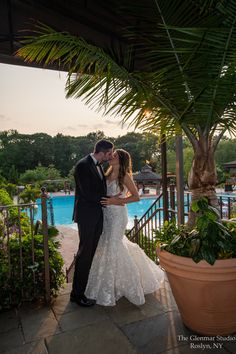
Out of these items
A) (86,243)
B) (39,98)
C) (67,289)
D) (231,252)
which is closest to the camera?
(231,252)

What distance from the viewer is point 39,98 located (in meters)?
3.47

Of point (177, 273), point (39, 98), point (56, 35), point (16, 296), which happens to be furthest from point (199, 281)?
point (39, 98)

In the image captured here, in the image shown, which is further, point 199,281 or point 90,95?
point 90,95

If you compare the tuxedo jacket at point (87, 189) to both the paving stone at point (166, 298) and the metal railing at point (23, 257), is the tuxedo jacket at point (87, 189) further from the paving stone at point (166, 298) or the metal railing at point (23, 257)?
the paving stone at point (166, 298)

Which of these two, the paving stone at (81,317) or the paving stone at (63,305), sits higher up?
the paving stone at (81,317)

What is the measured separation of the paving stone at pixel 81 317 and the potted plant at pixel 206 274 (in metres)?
0.70

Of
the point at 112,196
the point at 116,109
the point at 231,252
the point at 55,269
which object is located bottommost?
the point at 55,269

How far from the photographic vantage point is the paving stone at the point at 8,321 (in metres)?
2.02

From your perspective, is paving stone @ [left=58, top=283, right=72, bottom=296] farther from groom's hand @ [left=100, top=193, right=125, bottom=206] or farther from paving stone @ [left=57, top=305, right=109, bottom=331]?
groom's hand @ [left=100, top=193, right=125, bottom=206]

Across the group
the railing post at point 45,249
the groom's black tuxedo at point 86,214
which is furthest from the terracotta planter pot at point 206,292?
the railing post at point 45,249

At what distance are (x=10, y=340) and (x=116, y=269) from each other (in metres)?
0.98

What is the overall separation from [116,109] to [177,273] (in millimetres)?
1234

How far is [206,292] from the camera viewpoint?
A: 1667 mm

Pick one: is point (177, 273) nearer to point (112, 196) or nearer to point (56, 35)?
point (112, 196)
